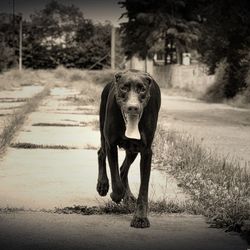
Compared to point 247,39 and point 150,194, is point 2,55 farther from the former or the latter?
point 150,194

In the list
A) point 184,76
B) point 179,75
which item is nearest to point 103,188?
point 184,76

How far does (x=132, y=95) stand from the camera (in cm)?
441

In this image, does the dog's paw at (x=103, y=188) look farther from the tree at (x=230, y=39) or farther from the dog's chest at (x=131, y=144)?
the tree at (x=230, y=39)

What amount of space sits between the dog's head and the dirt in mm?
3547

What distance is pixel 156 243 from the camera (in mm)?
4219

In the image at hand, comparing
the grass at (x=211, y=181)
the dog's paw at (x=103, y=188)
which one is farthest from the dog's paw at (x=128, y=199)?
the grass at (x=211, y=181)

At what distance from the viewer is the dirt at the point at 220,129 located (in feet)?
33.1

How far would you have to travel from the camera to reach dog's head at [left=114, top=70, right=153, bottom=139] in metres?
4.38

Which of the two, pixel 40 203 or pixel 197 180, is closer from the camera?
pixel 40 203

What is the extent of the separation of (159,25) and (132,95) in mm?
36121

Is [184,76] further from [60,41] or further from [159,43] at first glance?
[60,41]

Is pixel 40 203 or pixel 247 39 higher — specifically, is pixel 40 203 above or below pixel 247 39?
below

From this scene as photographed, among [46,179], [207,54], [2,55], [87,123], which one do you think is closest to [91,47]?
[2,55]

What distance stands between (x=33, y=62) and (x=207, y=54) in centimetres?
3933
